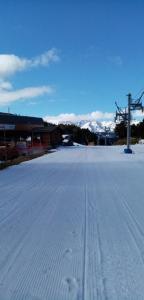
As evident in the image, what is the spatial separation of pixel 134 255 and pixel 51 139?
5946cm

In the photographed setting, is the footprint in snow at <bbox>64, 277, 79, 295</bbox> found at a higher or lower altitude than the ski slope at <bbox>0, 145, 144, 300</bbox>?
lower

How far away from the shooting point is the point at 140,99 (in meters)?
36.0

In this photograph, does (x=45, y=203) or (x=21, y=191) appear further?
(x=21, y=191)

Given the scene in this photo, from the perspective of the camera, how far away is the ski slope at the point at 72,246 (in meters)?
3.86

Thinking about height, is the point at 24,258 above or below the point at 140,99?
below

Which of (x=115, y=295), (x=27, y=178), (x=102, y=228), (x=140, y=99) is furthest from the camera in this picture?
(x=140, y=99)

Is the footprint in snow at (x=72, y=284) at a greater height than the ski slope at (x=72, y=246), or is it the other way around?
the ski slope at (x=72, y=246)

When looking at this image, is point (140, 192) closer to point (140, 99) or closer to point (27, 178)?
point (27, 178)

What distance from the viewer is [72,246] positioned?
5.18 m

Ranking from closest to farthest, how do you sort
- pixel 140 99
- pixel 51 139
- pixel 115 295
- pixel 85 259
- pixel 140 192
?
pixel 115 295, pixel 85 259, pixel 140 192, pixel 140 99, pixel 51 139

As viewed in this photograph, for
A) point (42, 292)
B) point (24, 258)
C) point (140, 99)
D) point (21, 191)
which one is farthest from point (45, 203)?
point (140, 99)

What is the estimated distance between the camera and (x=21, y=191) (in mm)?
10180

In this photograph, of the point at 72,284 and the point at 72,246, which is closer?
the point at 72,284

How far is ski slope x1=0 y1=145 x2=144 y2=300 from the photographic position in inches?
152
